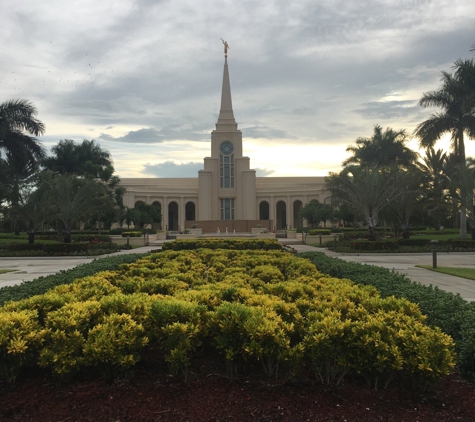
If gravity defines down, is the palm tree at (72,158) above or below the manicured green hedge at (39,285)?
above

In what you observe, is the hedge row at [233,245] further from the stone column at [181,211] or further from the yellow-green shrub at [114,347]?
the stone column at [181,211]

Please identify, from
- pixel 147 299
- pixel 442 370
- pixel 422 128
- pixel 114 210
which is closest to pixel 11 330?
pixel 147 299

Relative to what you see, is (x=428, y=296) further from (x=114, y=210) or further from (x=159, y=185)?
(x=159, y=185)

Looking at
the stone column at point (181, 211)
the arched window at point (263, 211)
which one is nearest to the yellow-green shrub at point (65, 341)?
the stone column at point (181, 211)

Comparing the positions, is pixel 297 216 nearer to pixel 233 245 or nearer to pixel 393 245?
pixel 393 245

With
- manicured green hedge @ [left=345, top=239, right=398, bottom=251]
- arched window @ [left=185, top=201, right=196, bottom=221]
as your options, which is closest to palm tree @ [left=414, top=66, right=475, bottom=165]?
manicured green hedge @ [left=345, top=239, right=398, bottom=251]

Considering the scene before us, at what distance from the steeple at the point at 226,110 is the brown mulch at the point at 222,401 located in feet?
171

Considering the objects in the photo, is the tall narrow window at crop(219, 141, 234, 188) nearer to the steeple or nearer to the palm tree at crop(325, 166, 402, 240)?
the steeple

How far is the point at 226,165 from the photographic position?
179 ft

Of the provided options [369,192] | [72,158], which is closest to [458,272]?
[369,192]

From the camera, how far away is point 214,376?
150 inches

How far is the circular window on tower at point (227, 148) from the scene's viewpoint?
54594 millimetres

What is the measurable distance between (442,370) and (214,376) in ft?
6.22

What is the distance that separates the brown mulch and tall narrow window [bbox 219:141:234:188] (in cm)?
5078
